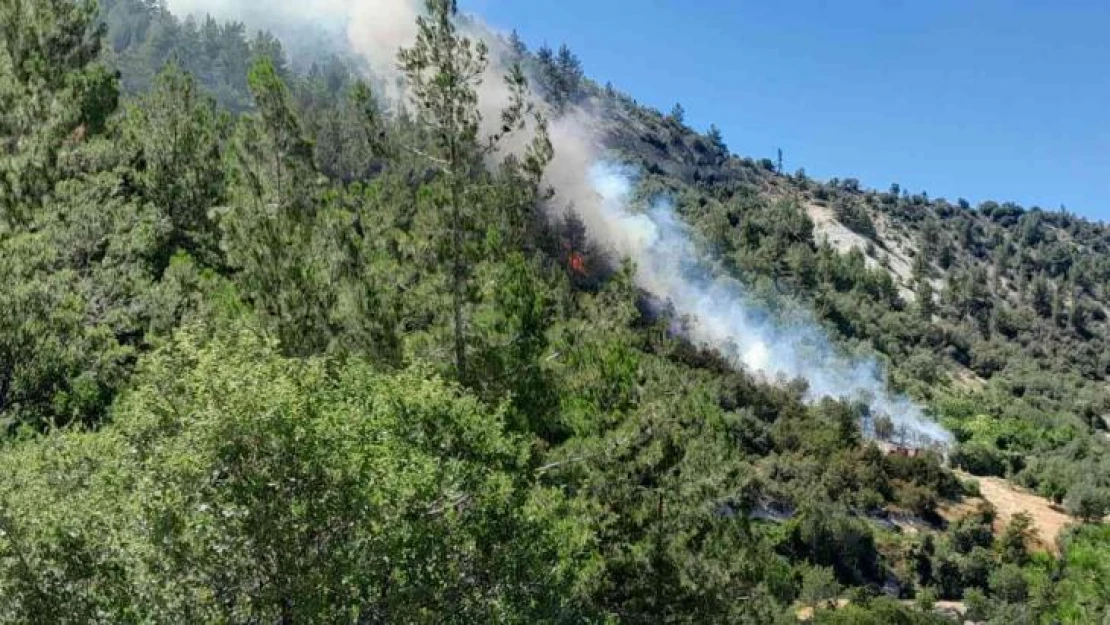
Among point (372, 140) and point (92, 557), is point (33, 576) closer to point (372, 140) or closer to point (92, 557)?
point (92, 557)

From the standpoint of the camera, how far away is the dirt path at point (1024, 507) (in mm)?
81412

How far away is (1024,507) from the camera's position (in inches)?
3565

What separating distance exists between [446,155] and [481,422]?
346 inches

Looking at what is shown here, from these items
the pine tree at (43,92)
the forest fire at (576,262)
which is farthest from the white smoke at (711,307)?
the pine tree at (43,92)

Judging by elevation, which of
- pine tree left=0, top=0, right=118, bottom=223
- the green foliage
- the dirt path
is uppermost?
the dirt path

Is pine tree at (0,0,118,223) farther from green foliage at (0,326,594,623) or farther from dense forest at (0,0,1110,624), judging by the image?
green foliage at (0,326,594,623)

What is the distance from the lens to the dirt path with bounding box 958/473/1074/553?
81412mm

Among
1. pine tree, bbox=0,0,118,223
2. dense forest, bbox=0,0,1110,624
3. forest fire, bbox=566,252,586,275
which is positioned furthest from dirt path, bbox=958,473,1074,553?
pine tree, bbox=0,0,118,223

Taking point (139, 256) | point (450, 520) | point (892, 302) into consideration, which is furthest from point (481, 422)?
point (892, 302)

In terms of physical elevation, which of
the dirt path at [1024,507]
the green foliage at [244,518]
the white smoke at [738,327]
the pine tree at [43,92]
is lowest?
the green foliage at [244,518]

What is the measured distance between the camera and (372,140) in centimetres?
2236

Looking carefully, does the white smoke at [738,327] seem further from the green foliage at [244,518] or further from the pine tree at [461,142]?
the green foliage at [244,518]

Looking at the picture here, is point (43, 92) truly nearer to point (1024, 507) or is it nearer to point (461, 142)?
point (461, 142)

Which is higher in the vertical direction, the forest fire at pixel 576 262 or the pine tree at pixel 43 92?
the forest fire at pixel 576 262
